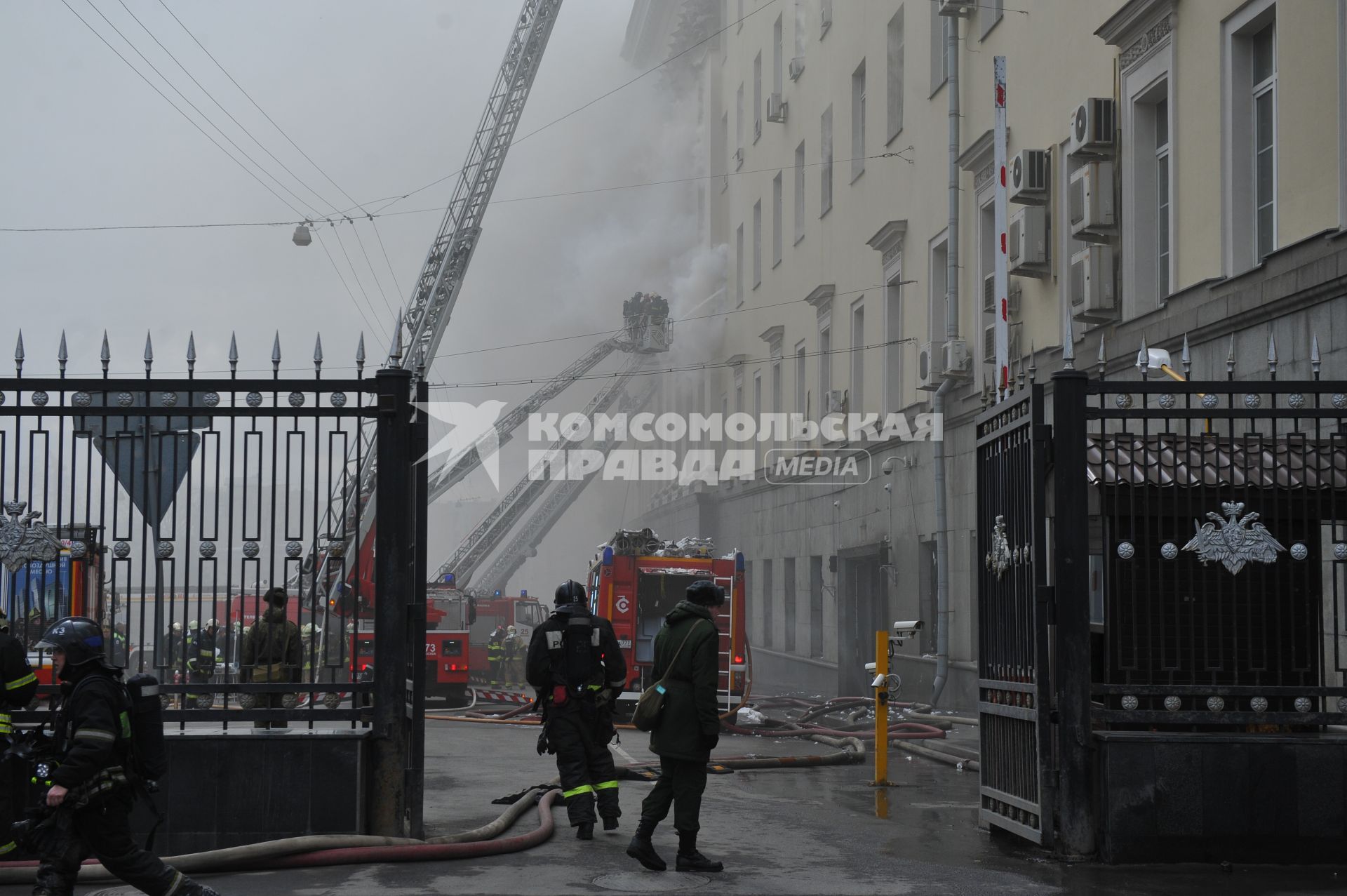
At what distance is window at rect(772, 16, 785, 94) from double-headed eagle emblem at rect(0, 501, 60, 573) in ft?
95.6

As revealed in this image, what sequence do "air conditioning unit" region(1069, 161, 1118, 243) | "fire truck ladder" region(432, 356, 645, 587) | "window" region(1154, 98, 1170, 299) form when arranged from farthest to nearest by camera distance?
"fire truck ladder" region(432, 356, 645, 587) < "air conditioning unit" region(1069, 161, 1118, 243) < "window" region(1154, 98, 1170, 299)

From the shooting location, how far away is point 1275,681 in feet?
27.5

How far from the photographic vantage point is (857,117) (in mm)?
28375

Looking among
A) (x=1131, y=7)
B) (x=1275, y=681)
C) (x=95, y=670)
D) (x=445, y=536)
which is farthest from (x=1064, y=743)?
(x=445, y=536)

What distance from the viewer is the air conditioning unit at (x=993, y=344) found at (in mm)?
18953

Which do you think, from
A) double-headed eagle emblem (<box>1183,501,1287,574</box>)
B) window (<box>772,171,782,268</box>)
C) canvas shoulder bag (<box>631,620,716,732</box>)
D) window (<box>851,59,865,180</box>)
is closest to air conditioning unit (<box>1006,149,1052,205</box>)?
double-headed eagle emblem (<box>1183,501,1287,574</box>)

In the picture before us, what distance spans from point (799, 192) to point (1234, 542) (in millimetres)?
25797

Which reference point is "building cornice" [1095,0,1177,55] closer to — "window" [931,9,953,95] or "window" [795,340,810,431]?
"window" [931,9,953,95]

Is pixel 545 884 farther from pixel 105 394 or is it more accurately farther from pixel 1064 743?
pixel 105 394

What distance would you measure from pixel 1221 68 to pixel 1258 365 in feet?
9.77

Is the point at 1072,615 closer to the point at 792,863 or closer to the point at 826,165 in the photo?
the point at 792,863

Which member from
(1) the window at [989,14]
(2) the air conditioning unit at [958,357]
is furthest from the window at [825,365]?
(1) the window at [989,14]

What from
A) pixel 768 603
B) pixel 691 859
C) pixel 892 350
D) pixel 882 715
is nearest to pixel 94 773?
pixel 691 859

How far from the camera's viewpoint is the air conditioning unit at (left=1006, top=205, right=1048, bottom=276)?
17.6 m
